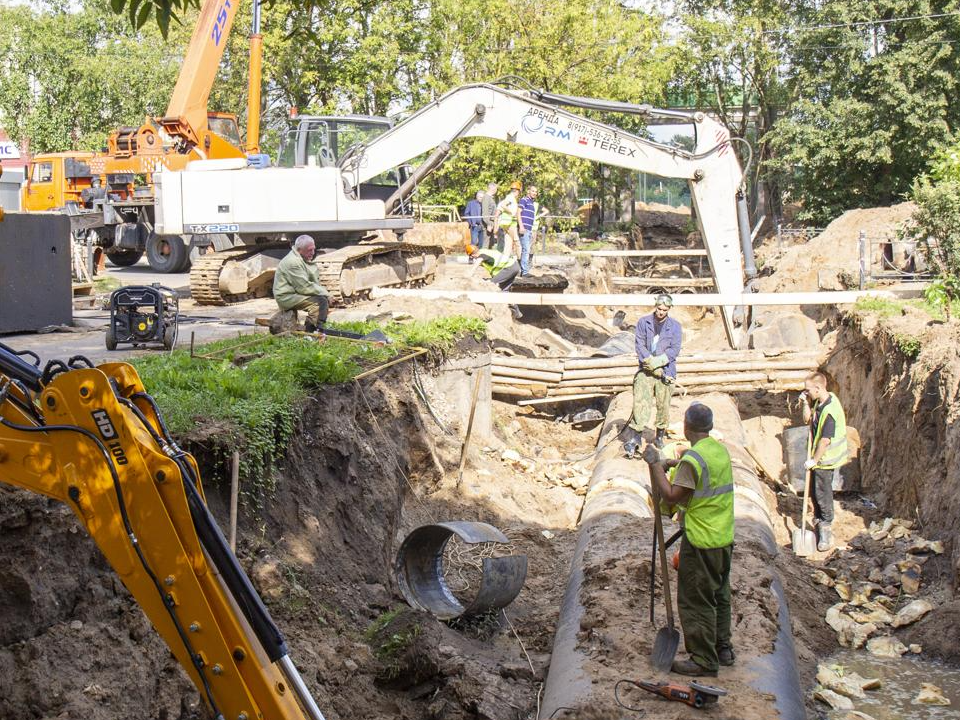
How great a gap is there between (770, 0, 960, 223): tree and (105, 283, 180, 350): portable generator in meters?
23.3

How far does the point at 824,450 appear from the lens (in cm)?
1078

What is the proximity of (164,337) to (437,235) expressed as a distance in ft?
43.5

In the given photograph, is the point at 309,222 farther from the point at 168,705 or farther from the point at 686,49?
the point at 686,49

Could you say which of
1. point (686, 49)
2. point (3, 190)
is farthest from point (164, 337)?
point (686, 49)

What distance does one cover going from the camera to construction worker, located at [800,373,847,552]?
35.3ft

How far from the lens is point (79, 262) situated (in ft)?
61.9

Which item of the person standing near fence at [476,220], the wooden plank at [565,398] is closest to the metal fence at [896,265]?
the wooden plank at [565,398]

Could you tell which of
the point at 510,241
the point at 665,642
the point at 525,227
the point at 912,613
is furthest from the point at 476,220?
the point at 665,642

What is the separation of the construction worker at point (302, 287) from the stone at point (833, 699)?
6551mm

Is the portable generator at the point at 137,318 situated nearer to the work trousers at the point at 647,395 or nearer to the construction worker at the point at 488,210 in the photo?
the work trousers at the point at 647,395

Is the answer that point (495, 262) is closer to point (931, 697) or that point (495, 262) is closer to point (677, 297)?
point (677, 297)

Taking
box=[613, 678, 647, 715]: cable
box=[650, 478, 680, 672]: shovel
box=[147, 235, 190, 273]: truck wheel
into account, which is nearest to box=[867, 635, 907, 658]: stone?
box=[650, 478, 680, 672]: shovel

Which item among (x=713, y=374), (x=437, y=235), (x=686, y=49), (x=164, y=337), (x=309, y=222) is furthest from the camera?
(x=686, y=49)

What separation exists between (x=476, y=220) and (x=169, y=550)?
1967cm
